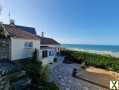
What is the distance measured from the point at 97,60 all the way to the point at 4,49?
14055 mm

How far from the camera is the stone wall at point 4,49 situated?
1320cm

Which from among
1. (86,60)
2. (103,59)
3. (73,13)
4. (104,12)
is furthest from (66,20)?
(103,59)

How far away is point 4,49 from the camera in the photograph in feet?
43.9

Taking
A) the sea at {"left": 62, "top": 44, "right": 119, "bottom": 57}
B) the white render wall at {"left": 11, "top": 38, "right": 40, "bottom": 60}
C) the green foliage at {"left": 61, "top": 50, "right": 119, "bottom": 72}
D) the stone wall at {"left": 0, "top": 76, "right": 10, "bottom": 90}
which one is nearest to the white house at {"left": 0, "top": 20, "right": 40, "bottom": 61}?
the white render wall at {"left": 11, "top": 38, "right": 40, "bottom": 60}

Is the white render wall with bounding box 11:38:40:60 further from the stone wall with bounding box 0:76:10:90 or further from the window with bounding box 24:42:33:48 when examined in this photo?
the stone wall with bounding box 0:76:10:90

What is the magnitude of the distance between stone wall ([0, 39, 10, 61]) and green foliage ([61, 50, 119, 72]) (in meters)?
13.0

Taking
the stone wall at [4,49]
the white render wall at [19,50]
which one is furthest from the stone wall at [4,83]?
the white render wall at [19,50]

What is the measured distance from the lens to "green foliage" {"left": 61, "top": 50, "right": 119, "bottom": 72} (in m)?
17.5

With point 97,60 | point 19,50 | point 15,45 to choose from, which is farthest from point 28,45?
point 97,60

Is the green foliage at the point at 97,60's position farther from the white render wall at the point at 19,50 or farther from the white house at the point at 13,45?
the white house at the point at 13,45

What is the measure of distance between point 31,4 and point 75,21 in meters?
15.2

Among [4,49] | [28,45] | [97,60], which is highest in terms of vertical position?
[28,45]

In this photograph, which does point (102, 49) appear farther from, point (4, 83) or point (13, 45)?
point (4, 83)

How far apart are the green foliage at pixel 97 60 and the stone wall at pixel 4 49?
13.0 m
